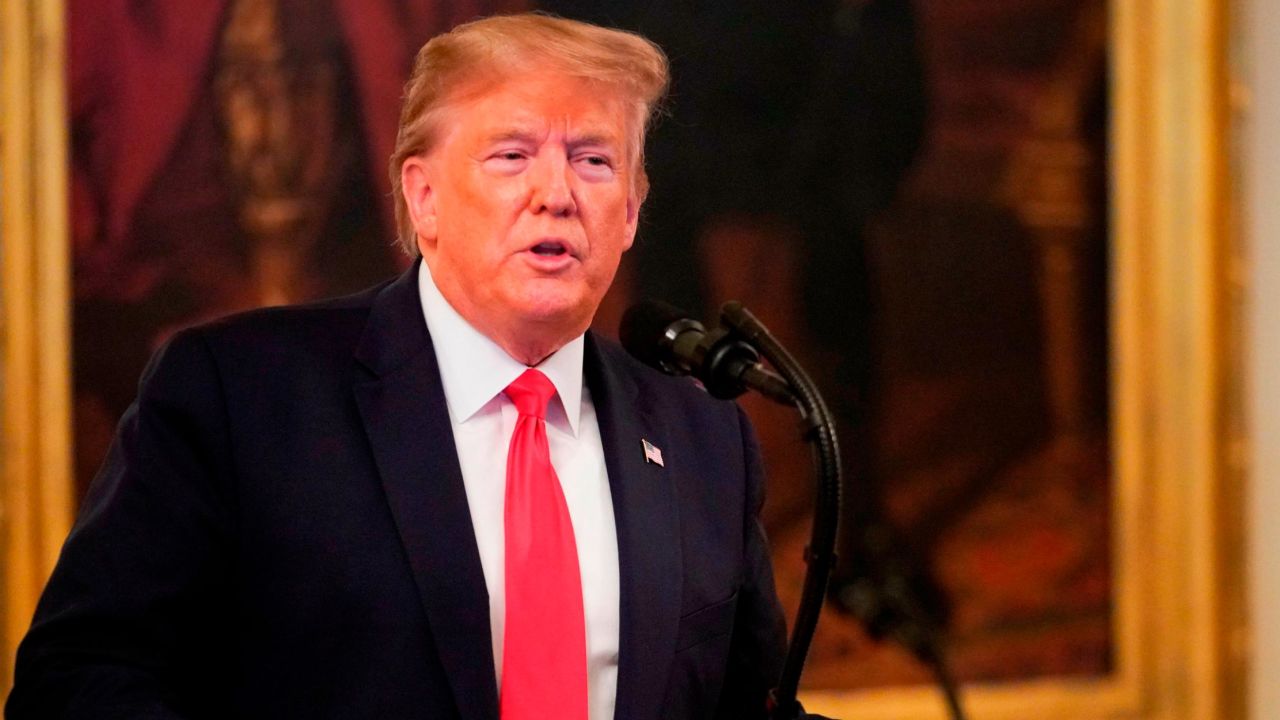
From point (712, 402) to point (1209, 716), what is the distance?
7.46ft

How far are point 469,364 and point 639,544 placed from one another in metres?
0.31

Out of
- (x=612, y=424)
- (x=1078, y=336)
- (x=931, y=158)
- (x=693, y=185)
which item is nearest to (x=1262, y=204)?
(x=1078, y=336)

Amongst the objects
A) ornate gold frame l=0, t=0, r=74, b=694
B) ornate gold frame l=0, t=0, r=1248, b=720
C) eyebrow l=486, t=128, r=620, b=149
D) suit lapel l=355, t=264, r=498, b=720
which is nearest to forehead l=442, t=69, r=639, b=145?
eyebrow l=486, t=128, r=620, b=149

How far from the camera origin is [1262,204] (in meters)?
3.46

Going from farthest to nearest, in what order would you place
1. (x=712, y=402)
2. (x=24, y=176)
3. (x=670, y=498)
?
(x=24, y=176) → (x=712, y=402) → (x=670, y=498)

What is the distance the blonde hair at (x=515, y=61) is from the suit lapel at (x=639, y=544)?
1.04 ft

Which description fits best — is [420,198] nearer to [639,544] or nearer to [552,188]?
[552,188]

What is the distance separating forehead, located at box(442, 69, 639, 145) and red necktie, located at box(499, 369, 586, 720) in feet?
1.29

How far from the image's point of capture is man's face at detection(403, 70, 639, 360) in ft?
5.35

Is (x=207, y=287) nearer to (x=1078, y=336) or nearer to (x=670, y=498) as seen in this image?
(x=670, y=498)

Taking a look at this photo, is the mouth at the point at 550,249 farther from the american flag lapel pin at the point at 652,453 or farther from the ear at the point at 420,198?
the american flag lapel pin at the point at 652,453

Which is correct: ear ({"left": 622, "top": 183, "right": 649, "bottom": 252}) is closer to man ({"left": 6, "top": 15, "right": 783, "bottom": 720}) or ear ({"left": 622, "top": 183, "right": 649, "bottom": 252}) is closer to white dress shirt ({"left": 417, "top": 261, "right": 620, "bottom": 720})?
man ({"left": 6, "top": 15, "right": 783, "bottom": 720})

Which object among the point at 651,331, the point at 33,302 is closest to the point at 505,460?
the point at 651,331

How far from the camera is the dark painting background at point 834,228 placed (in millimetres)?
2697
